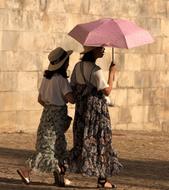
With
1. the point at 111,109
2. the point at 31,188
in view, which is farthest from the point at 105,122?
the point at 111,109

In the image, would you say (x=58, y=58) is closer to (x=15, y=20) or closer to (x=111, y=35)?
(x=111, y=35)

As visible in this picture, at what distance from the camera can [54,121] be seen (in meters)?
8.23

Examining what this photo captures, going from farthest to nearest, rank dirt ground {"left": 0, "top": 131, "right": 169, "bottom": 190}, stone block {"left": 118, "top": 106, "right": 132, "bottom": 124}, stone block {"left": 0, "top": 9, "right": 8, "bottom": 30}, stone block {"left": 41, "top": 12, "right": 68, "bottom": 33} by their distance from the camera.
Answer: stone block {"left": 118, "top": 106, "right": 132, "bottom": 124} < stone block {"left": 41, "top": 12, "right": 68, "bottom": 33} < stone block {"left": 0, "top": 9, "right": 8, "bottom": 30} < dirt ground {"left": 0, "top": 131, "right": 169, "bottom": 190}

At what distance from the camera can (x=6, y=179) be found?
343 inches

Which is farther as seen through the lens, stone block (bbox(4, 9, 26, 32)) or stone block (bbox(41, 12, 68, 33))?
stone block (bbox(41, 12, 68, 33))

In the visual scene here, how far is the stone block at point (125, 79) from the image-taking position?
13.9 meters

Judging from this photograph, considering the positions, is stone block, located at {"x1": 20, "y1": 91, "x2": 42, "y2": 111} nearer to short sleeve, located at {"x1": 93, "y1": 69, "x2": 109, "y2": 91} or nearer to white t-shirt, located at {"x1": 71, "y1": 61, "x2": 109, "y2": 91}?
white t-shirt, located at {"x1": 71, "y1": 61, "x2": 109, "y2": 91}

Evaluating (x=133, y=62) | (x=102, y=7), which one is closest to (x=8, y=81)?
(x=102, y=7)

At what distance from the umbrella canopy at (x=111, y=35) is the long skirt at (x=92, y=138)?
20.9 inches

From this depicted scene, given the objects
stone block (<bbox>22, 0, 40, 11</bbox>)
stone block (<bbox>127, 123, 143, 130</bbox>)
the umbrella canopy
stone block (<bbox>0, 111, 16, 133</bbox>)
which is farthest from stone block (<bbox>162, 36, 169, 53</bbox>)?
the umbrella canopy

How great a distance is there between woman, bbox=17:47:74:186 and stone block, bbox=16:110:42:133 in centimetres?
432

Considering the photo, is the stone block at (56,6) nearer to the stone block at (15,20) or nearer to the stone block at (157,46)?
the stone block at (15,20)

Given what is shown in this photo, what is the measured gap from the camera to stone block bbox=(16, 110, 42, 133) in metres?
12.6

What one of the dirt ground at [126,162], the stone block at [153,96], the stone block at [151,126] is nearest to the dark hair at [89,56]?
the dirt ground at [126,162]
